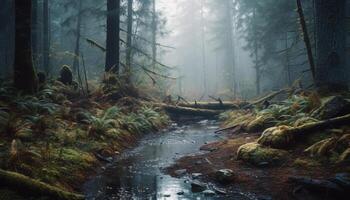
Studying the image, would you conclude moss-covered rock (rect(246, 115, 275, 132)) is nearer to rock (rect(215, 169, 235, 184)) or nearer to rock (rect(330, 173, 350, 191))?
rock (rect(215, 169, 235, 184))

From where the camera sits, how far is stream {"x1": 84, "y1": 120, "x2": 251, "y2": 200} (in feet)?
18.5

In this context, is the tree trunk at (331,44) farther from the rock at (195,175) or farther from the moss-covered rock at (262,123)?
the rock at (195,175)

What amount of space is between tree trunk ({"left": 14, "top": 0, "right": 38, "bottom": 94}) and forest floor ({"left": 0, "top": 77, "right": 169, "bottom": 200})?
558 millimetres

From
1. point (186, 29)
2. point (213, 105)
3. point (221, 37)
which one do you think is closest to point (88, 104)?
Answer: point (213, 105)

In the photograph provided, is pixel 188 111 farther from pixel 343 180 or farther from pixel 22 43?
pixel 343 180

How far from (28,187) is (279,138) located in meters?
5.62

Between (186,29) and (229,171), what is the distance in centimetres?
6122

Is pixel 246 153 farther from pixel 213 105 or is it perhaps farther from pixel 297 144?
pixel 213 105

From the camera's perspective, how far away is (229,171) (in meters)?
6.44

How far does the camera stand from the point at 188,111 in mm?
19750

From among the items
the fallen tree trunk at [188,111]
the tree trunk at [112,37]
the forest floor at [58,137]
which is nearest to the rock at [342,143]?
the forest floor at [58,137]

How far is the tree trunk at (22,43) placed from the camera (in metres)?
10.9

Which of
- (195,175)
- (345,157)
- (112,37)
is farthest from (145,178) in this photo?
(112,37)

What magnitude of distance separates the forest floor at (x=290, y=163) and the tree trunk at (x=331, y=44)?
275 centimetres
